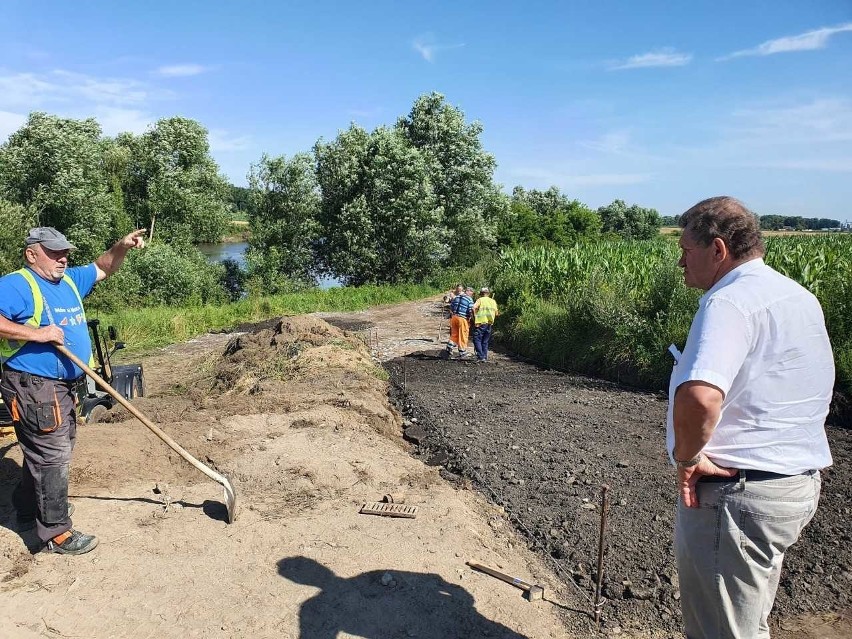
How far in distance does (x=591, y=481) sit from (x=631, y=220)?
2600 inches

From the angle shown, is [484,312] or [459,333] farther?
[459,333]

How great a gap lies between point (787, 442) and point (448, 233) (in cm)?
2851

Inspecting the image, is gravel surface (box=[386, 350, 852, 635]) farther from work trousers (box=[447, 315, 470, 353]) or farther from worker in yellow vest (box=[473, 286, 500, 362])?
work trousers (box=[447, 315, 470, 353])

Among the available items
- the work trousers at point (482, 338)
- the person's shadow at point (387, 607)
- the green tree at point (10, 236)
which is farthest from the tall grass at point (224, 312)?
the person's shadow at point (387, 607)

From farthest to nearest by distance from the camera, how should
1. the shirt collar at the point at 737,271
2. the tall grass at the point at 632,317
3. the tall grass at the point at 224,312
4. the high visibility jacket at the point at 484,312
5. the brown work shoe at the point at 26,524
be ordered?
the tall grass at the point at 224,312 < the high visibility jacket at the point at 484,312 < the tall grass at the point at 632,317 < the brown work shoe at the point at 26,524 < the shirt collar at the point at 737,271

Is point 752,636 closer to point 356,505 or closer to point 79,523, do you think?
point 356,505

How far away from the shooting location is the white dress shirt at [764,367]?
7.03ft

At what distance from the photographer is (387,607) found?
3.75 m

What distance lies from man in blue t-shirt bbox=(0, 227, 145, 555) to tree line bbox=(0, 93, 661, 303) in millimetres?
21525

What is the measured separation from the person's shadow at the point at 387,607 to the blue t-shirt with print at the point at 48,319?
6.81 feet

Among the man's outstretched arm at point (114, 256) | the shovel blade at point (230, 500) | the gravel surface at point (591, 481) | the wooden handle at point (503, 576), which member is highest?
the man's outstretched arm at point (114, 256)

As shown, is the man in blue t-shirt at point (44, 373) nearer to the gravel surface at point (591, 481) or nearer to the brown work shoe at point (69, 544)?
the brown work shoe at point (69, 544)

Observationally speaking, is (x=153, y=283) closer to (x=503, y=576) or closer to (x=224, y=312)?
(x=224, y=312)

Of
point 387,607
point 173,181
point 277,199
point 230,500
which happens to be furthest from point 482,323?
point 173,181
